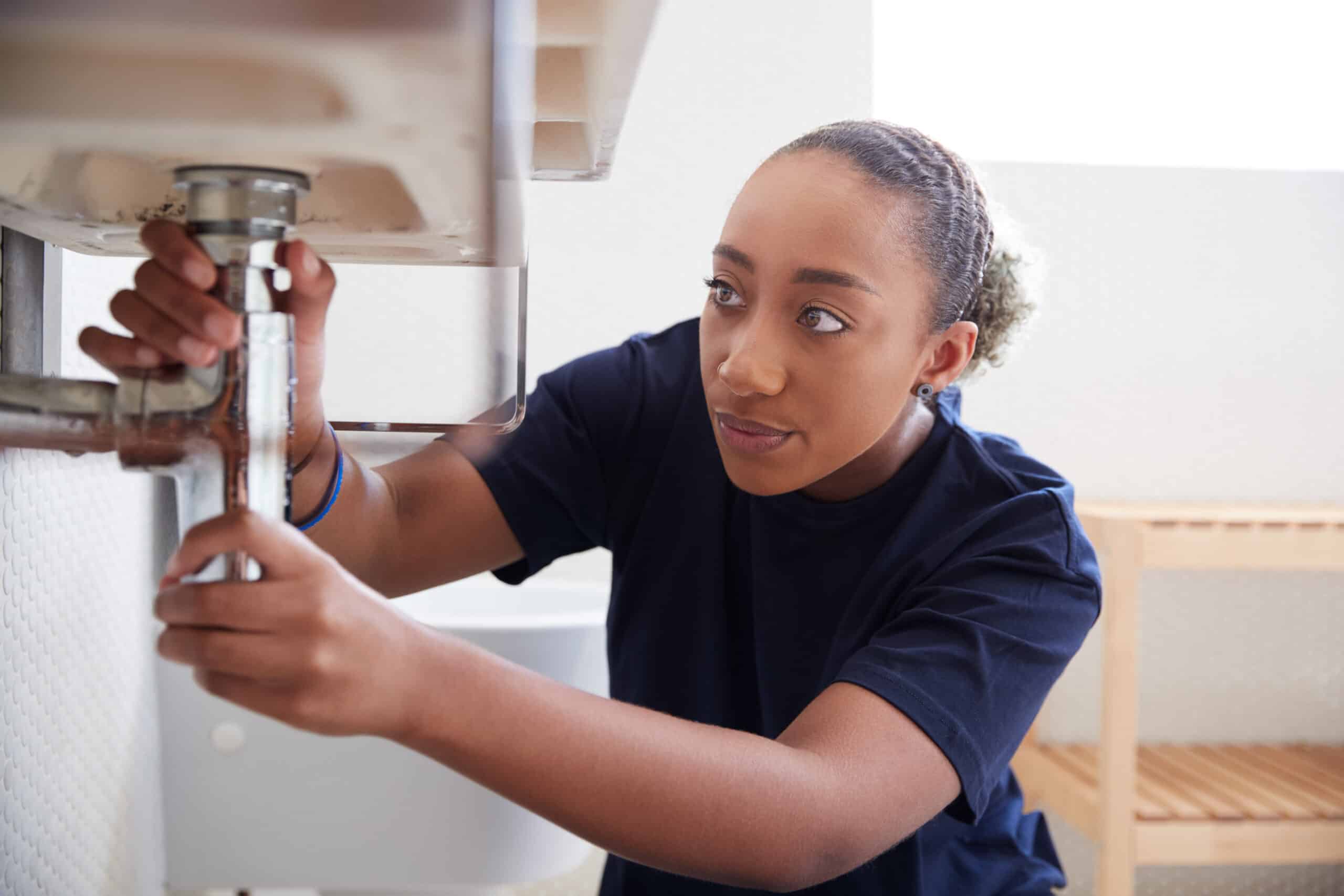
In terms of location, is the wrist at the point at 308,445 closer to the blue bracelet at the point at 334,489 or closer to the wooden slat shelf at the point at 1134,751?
the blue bracelet at the point at 334,489

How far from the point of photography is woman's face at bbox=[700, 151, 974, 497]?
2.33 feet

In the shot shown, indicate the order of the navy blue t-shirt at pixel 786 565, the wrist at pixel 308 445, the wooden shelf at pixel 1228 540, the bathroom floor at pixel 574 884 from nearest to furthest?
the wrist at pixel 308 445 → the navy blue t-shirt at pixel 786 565 → the wooden shelf at pixel 1228 540 → the bathroom floor at pixel 574 884

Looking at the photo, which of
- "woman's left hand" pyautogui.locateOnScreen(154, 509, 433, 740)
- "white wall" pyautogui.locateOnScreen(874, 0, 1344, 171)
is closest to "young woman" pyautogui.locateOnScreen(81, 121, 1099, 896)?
"woman's left hand" pyautogui.locateOnScreen(154, 509, 433, 740)

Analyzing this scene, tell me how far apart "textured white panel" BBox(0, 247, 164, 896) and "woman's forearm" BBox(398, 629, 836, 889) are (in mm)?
202

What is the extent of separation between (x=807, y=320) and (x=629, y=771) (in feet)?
1.19

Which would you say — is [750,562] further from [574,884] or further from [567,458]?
[574,884]

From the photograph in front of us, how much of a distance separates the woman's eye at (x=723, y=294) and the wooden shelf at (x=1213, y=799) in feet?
3.28

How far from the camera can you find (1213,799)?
1.50 meters

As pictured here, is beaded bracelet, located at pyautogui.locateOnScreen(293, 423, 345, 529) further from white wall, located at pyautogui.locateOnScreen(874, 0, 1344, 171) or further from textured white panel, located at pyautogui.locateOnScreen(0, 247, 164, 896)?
white wall, located at pyautogui.locateOnScreen(874, 0, 1344, 171)

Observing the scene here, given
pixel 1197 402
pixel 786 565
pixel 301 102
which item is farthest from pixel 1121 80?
pixel 301 102

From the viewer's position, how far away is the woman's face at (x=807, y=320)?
71 cm

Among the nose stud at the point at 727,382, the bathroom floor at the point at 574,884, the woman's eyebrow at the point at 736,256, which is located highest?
the woman's eyebrow at the point at 736,256

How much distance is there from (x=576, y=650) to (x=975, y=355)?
54 cm

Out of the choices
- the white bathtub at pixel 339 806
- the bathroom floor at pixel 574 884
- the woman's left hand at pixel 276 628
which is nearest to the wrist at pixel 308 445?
the woman's left hand at pixel 276 628
